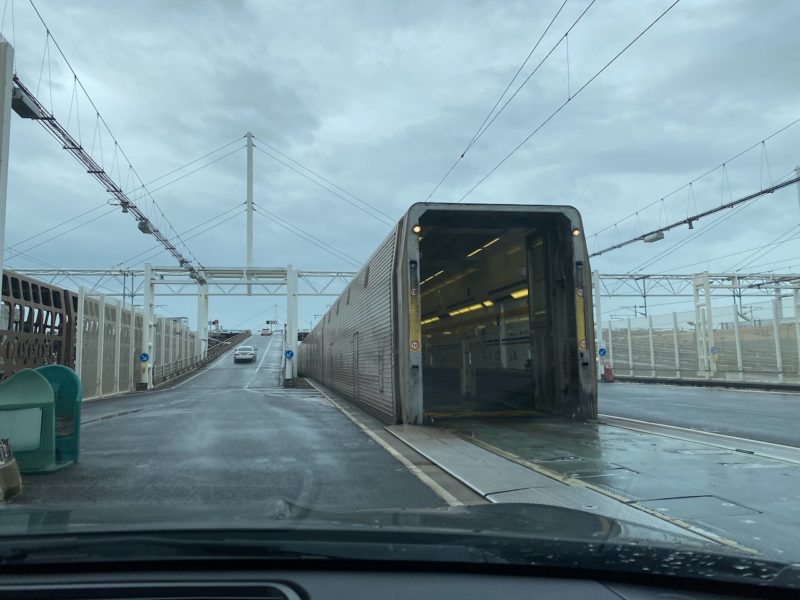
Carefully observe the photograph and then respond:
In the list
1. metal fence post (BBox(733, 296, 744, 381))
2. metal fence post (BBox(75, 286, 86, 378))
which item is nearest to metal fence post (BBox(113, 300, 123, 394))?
metal fence post (BBox(75, 286, 86, 378))

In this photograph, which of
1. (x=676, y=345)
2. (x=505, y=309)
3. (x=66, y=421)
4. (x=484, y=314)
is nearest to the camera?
(x=66, y=421)

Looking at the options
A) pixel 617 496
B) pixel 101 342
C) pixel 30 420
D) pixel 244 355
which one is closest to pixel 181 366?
pixel 244 355

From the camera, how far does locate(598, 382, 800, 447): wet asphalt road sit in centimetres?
997

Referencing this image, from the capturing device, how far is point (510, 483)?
626 cm

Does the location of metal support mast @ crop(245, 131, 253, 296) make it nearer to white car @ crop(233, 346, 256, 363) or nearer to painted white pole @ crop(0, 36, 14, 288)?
white car @ crop(233, 346, 256, 363)

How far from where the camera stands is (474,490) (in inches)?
240


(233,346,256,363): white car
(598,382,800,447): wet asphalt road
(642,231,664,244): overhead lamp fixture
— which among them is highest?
(642,231,664,244): overhead lamp fixture

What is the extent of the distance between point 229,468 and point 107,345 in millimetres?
19892

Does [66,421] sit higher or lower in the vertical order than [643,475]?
higher

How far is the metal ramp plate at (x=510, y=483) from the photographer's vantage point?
16.4 ft

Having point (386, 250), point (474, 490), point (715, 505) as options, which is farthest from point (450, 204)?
point (715, 505)

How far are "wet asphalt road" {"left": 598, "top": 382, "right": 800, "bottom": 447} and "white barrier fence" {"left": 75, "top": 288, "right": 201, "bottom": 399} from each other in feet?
57.6

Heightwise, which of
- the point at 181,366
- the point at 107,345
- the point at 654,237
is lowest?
the point at 181,366

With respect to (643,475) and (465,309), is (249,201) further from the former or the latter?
(643,475)
